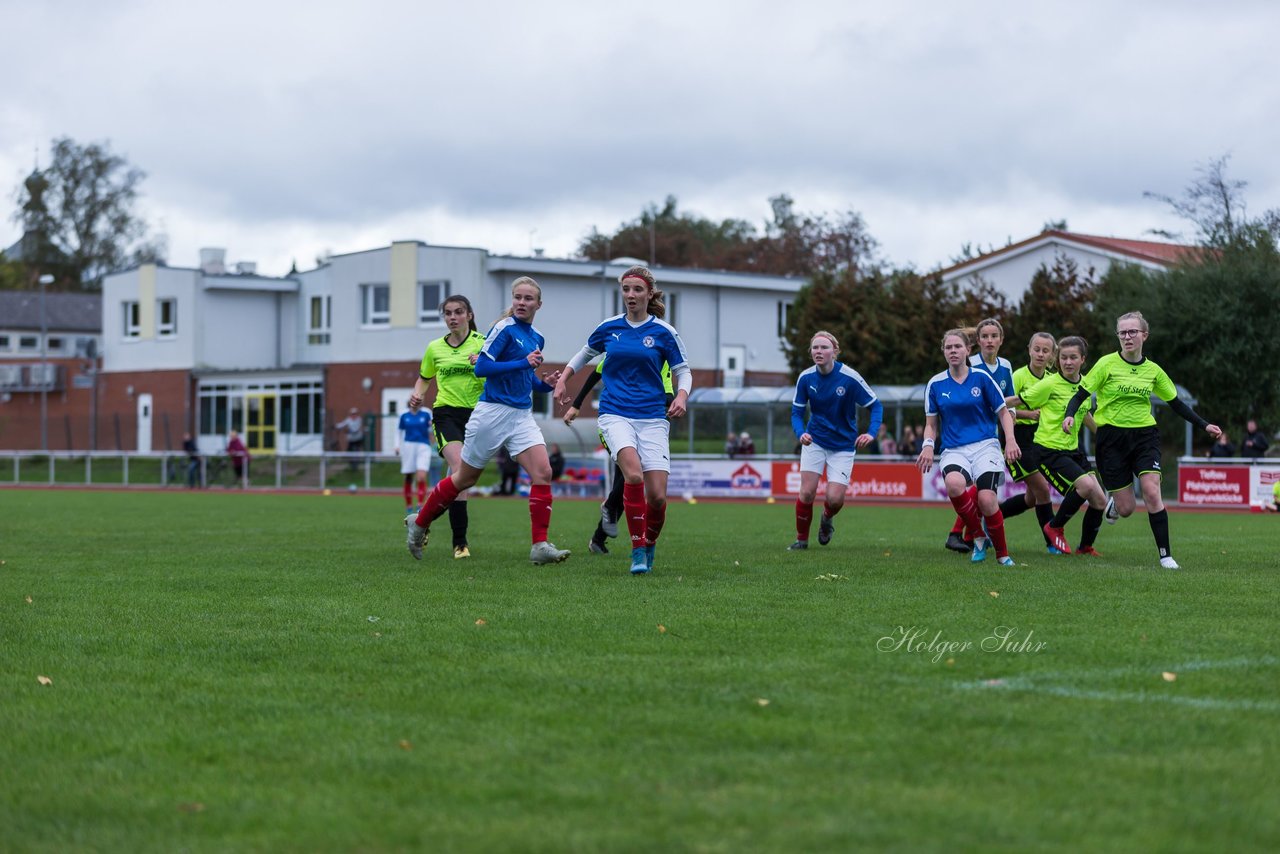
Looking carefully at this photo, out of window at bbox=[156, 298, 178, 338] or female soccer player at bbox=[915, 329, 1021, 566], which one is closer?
female soccer player at bbox=[915, 329, 1021, 566]

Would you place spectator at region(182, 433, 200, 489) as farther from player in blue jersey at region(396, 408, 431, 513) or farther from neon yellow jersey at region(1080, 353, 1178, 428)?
neon yellow jersey at region(1080, 353, 1178, 428)

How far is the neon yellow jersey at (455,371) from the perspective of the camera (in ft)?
42.0

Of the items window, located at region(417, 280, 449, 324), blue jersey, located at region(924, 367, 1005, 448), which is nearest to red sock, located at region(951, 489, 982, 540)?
blue jersey, located at region(924, 367, 1005, 448)

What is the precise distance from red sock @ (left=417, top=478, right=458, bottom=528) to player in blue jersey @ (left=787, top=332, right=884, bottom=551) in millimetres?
3262

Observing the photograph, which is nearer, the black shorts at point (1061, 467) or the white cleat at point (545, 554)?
the white cleat at point (545, 554)

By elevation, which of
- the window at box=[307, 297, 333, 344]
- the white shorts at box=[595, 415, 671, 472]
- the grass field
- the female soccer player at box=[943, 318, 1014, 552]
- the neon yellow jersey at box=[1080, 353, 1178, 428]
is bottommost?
the grass field

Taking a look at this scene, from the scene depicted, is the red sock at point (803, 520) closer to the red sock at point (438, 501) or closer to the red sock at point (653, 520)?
the red sock at point (653, 520)

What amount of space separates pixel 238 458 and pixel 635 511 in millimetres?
30351

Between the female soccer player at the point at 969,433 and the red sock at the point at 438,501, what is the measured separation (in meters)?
3.74

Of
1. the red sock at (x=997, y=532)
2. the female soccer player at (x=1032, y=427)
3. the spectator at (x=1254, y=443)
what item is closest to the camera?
the red sock at (x=997, y=532)

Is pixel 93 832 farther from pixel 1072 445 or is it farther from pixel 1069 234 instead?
pixel 1069 234

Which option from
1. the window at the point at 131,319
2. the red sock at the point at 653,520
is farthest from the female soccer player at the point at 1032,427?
the window at the point at 131,319

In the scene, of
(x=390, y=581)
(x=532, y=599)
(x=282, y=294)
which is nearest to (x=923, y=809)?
(x=532, y=599)

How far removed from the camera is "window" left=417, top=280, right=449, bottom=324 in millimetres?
49656
